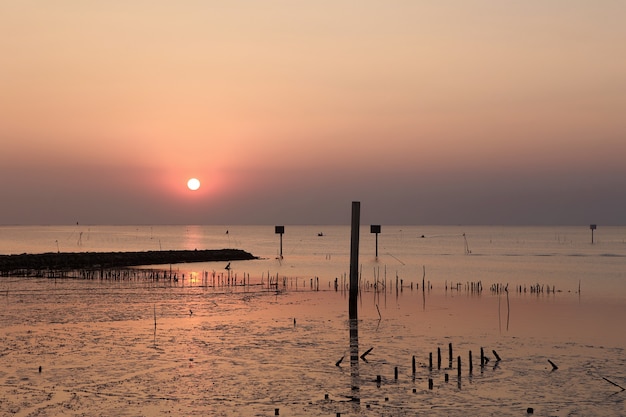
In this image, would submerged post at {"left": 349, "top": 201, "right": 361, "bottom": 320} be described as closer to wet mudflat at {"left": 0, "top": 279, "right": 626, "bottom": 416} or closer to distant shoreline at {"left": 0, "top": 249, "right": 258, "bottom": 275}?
wet mudflat at {"left": 0, "top": 279, "right": 626, "bottom": 416}

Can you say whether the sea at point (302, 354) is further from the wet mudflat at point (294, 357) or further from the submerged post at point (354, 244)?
the submerged post at point (354, 244)

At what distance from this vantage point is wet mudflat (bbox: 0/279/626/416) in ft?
78.7

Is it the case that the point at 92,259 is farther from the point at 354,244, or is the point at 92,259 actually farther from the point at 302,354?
the point at 302,354

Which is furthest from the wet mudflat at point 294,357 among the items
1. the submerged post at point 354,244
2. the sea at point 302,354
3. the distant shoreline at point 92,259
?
the distant shoreline at point 92,259

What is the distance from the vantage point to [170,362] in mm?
30094

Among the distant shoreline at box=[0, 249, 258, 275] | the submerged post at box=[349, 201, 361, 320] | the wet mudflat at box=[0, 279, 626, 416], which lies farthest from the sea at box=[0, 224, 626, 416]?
the distant shoreline at box=[0, 249, 258, 275]

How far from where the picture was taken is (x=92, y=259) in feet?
315

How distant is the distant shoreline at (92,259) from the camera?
278 ft

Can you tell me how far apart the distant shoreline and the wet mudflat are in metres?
31.1

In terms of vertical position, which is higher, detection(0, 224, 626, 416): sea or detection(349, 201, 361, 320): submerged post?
detection(349, 201, 361, 320): submerged post

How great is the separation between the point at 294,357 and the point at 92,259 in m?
→ 70.1

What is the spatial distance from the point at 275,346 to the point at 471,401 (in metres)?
12.1

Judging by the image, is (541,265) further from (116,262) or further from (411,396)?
(411,396)

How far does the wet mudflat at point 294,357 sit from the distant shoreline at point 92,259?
31083mm
